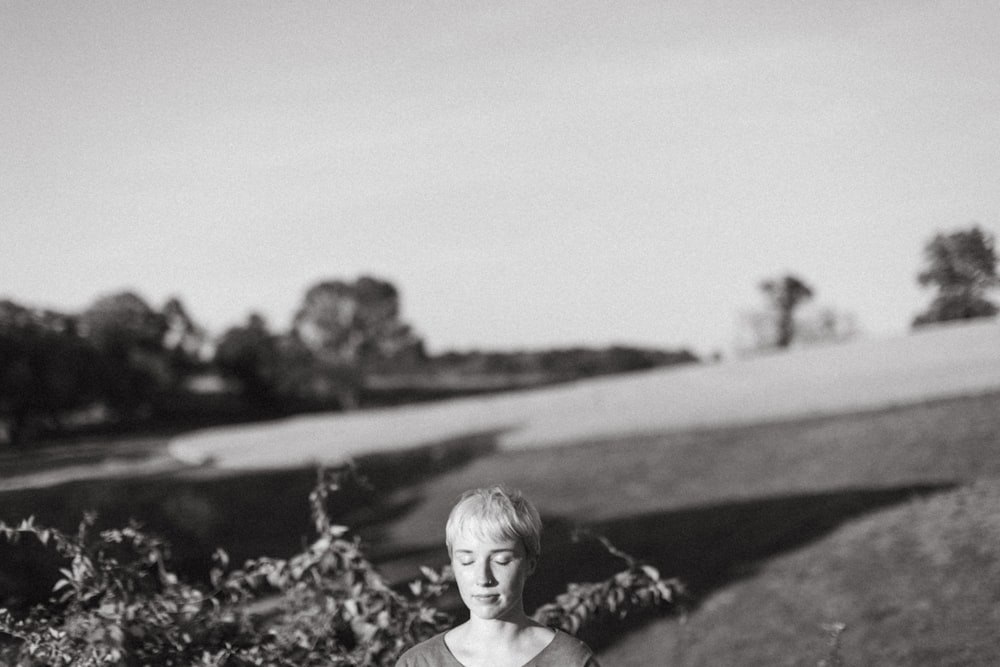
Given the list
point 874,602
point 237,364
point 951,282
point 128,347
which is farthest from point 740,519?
point 237,364

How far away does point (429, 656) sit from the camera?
81.5 inches

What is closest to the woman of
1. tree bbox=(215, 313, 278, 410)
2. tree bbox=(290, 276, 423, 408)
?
tree bbox=(290, 276, 423, 408)

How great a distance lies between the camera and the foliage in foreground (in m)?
2.87

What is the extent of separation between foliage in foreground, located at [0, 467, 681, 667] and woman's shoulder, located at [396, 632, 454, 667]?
3.43 feet

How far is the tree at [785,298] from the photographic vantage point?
7.32 m

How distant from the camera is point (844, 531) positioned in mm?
5348

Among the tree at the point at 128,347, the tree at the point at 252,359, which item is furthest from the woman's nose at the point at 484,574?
the tree at the point at 252,359

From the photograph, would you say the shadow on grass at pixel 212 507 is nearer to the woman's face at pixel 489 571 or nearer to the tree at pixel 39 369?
the tree at pixel 39 369

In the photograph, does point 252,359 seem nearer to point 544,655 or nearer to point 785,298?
point 785,298

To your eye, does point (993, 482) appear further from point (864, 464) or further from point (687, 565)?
point (687, 565)

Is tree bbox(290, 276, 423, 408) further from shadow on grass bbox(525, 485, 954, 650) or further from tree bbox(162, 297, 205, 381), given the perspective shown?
shadow on grass bbox(525, 485, 954, 650)

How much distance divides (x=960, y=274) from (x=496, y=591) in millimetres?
5047

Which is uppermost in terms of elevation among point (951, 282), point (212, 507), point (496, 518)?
point (951, 282)

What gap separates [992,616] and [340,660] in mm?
3237
